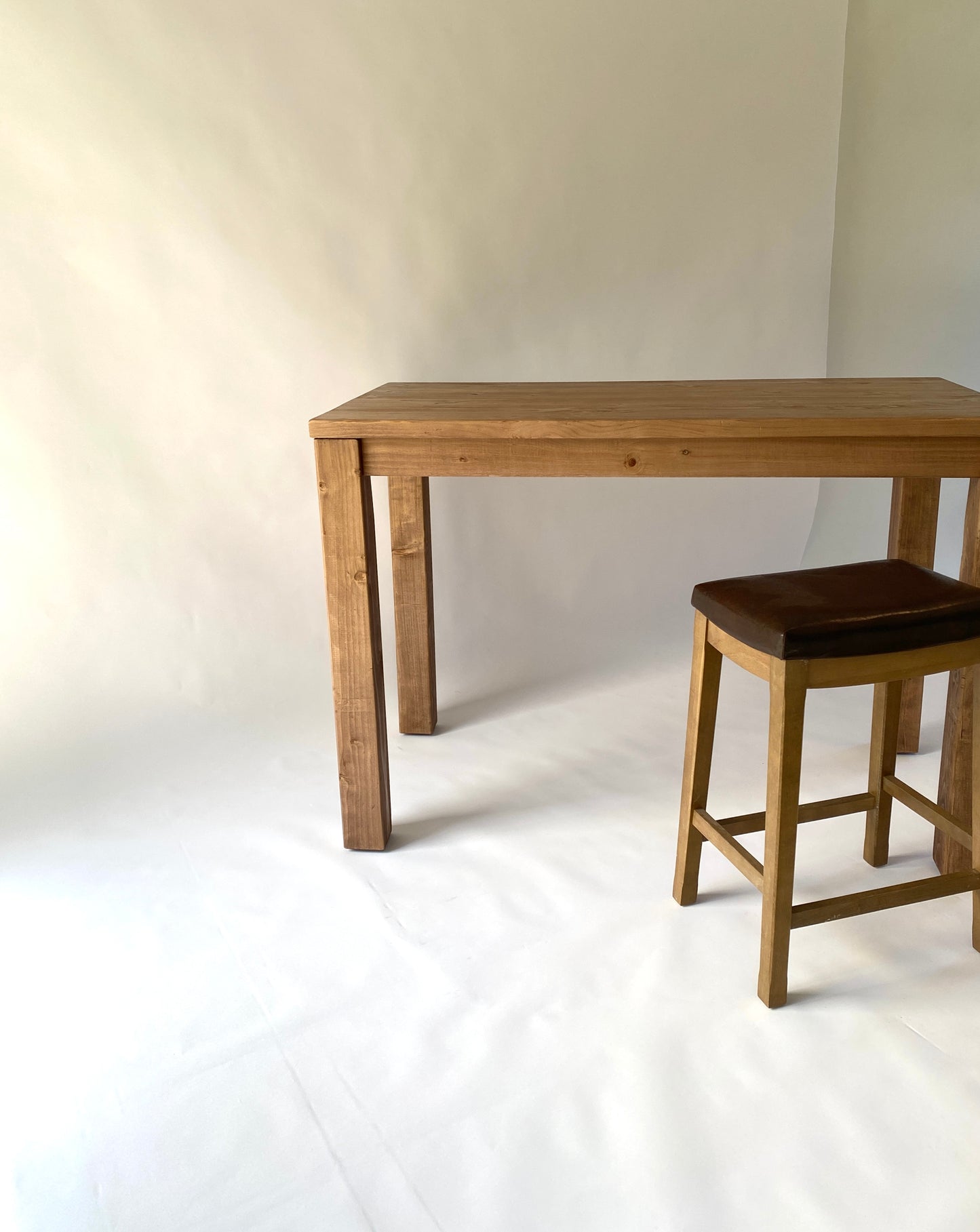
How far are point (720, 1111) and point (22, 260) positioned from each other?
8.16ft

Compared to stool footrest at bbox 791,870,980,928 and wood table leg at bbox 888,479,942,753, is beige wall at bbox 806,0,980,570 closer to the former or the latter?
wood table leg at bbox 888,479,942,753

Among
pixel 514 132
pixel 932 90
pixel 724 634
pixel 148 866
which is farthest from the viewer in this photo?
pixel 932 90

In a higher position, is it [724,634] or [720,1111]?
[724,634]

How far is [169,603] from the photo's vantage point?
9.61ft

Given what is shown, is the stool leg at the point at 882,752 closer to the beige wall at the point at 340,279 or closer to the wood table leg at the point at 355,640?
the wood table leg at the point at 355,640

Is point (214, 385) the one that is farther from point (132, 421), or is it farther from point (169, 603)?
point (169, 603)

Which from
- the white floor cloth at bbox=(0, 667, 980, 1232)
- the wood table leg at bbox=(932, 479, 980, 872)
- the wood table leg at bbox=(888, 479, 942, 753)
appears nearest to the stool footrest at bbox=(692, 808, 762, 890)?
the white floor cloth at bbox=(0, 667, 980, 1232)

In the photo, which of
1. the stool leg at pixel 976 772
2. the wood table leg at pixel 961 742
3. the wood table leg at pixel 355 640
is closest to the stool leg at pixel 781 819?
the stool leg at pixel 976 772

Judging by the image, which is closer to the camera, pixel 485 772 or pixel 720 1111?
pixel 720 1111

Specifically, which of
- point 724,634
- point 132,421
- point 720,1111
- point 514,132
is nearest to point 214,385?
point 132,421

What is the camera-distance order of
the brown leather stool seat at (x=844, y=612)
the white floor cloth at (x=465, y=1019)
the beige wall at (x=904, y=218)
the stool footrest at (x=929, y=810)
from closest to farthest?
the white floor cloth at (x=465, y=1019), the brown leather stool seat at (x=844, y=612), the stool footrest at (x=929, y=810), the beige wall at (x=904, y=218)

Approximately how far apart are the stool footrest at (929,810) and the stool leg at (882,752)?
0.02 m

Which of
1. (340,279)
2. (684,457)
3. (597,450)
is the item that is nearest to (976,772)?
(684,457)

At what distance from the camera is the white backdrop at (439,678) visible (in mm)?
1449
